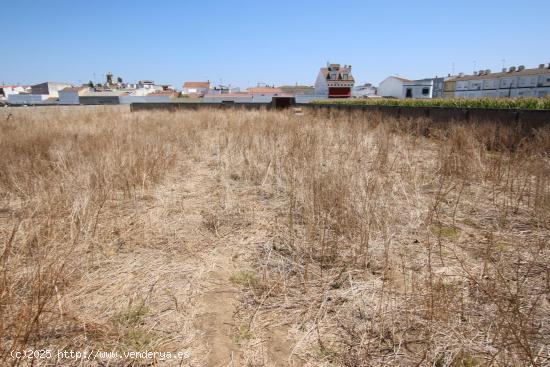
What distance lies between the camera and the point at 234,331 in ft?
6.48

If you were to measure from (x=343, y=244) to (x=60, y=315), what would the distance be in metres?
2.35

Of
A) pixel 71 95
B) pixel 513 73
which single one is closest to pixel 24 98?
pixel 71 95

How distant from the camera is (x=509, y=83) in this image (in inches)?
1987

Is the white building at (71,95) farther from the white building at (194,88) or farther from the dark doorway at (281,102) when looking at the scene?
the dark doorway at (281,102)

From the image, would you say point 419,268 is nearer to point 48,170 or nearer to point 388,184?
point 388,184

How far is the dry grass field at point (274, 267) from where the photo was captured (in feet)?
5.85

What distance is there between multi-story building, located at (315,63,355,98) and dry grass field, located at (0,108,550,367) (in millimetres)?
49432

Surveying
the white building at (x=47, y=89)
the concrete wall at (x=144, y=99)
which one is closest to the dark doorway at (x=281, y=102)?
the concrete wall at (x=144, y=99)

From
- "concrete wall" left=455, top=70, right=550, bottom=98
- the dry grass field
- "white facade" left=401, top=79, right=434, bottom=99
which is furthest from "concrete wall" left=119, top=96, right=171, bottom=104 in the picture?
"concrete wall" left=455, top=70, right=550, bottom=98

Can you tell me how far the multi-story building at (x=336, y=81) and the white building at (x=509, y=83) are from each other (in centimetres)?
2374

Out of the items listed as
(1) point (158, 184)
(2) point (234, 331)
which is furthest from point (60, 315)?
(1) point (158, 184)

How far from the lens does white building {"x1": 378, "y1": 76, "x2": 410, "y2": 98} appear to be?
195 ft

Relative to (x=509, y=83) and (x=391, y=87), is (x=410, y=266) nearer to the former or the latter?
(x=509, y=83)

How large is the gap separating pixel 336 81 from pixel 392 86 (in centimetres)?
1792
